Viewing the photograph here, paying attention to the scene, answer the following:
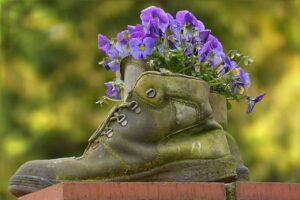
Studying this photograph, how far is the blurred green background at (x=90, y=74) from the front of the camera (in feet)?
28.5

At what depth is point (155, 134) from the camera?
2.82 metres

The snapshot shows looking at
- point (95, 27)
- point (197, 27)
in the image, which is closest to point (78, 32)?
point (95, 27)

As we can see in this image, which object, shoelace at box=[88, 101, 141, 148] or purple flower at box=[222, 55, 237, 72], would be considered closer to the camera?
shoelace at box=[88, 101, 141, 148]

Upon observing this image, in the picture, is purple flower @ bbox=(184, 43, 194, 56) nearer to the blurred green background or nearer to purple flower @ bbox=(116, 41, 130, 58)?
purple flower @ bbox=(116, 41, 130, 58)

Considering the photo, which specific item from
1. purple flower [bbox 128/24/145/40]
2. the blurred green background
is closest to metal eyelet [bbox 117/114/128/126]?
purple flower [bbox 128/24/145/40]

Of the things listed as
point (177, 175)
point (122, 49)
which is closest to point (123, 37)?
point (122, 49)

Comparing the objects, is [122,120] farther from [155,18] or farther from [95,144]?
[155,18]

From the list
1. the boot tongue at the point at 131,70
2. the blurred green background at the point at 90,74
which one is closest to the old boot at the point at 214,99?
the boot tongue at the point at 131,70

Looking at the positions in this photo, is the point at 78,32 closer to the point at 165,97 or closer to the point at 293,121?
the point at 293,121

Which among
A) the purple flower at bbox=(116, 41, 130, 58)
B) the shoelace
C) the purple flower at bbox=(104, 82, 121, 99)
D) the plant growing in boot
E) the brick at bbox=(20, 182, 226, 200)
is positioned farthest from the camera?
the purple flower at bbox=(104, 82, 121, 99)

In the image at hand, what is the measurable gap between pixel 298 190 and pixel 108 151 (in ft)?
1.39

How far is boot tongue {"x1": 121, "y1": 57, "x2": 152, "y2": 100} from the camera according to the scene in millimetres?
2965

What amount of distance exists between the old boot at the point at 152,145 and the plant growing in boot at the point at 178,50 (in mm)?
99

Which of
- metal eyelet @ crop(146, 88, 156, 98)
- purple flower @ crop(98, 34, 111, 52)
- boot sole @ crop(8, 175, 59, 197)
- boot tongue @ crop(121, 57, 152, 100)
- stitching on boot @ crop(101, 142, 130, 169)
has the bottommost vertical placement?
boot sole @ crop(8, 175, 59, 197)
